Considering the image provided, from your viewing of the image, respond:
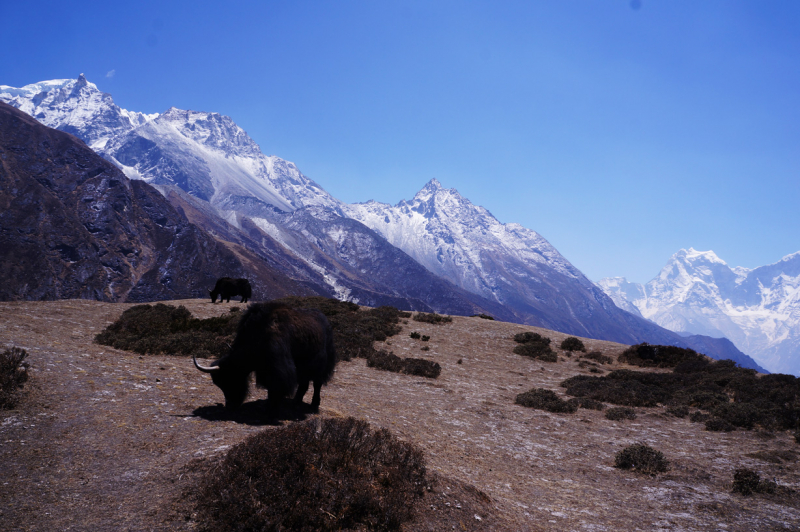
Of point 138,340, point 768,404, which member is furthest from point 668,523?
point 138,340

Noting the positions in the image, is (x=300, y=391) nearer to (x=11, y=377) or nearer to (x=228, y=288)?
(x=11, y=377)

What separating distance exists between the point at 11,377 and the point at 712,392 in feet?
78.6

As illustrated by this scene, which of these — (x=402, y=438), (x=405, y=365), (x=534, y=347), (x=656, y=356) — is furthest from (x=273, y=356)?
(x=656, y=356)

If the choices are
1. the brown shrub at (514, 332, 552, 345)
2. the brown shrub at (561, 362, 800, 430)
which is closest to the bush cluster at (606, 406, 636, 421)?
the brown shrub at (561, 362, 800, 430)

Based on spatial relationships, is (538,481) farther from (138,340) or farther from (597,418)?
(138,340)

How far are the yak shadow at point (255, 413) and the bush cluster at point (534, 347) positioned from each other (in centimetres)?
1869

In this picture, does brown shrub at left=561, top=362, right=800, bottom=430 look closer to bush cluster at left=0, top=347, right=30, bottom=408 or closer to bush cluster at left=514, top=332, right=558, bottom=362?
bush cluster at left=514, top=332, right=558, bottom=362

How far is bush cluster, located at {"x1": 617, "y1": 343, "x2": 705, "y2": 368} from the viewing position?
25500 mm

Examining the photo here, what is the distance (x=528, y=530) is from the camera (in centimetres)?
662

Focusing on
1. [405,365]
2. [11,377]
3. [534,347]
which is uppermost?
[534,347]

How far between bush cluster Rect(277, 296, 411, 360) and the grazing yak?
7340mm

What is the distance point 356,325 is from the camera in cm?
2558

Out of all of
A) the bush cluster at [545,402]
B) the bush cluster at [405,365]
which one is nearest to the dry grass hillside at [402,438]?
the bush cluster at [545,402]

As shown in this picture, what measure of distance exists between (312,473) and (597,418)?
13.5 m
